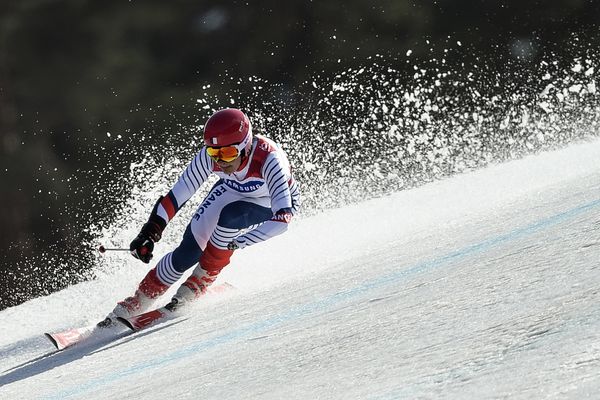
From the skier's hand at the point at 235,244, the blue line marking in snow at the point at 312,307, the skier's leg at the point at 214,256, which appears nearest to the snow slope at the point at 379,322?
the blue line marking in snow at the point at 312,307

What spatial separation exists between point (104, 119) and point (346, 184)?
33.0 feet

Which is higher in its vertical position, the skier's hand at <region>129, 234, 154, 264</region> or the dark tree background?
the dark tree background

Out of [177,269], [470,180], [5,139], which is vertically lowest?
[177,269]

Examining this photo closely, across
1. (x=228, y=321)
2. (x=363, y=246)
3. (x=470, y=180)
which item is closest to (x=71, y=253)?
(x=470, y=180)

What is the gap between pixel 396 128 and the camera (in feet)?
52.3

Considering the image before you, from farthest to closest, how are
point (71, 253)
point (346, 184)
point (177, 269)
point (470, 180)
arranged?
point (71, 253), point (346, 184), point (470, 180), point (177, 269)

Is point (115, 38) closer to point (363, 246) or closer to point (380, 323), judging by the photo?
point (363, 246)

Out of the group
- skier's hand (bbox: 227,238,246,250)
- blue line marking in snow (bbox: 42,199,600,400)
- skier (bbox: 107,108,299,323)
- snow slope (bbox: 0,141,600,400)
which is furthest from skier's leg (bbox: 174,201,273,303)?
blue line marking in snow (bbox: 42,199,600,400)

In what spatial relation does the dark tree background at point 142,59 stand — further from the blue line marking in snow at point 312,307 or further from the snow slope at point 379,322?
the blue line marking in snow at point 312,307

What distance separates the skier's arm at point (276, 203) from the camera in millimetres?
4859

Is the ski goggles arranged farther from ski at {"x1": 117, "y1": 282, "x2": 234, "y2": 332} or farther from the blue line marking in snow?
the blue line marking in snow

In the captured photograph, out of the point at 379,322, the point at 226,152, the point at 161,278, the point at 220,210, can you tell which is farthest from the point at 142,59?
the point at 379,322

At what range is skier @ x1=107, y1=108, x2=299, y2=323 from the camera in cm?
500


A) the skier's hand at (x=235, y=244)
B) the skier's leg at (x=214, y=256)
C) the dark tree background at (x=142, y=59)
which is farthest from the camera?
the dark tree background at (x=142, y=59)
